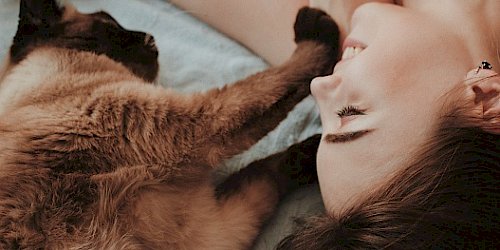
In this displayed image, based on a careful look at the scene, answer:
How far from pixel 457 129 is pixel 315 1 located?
0.52 m

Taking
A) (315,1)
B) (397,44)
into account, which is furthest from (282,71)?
(397,44)

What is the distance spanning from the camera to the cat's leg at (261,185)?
1.12m

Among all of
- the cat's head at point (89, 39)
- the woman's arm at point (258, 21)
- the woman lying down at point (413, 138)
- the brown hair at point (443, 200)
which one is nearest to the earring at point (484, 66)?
the woman lying down at point (413, 138)

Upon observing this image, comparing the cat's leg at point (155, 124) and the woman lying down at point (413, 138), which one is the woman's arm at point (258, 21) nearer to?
the cat's leg at point (155, 124)

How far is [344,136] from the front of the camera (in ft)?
2.89

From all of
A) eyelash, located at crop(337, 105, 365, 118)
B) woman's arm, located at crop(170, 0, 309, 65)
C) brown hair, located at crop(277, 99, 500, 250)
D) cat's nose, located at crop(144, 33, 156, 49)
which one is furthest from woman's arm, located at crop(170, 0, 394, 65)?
brown hair, located at crop(277, 99, 500, 250)

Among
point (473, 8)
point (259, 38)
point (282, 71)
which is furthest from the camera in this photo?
point (259, 38)

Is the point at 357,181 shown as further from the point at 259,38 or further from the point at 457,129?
the point at 259,38

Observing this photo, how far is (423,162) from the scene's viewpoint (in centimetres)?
79

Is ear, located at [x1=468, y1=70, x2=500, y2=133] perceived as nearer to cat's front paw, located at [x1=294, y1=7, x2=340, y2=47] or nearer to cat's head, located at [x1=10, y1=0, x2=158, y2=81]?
cat's front paw, located at [x1=294, y1=7, x2=340, y2=47]

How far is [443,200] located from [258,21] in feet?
2.19

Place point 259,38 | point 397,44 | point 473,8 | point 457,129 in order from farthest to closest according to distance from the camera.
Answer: point 259,38, point 473,8, point 397,44, point 457,129

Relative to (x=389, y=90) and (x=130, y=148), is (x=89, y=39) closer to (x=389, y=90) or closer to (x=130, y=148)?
(x=130, y=148)

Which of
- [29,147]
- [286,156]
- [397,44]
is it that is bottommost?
[29,147]
